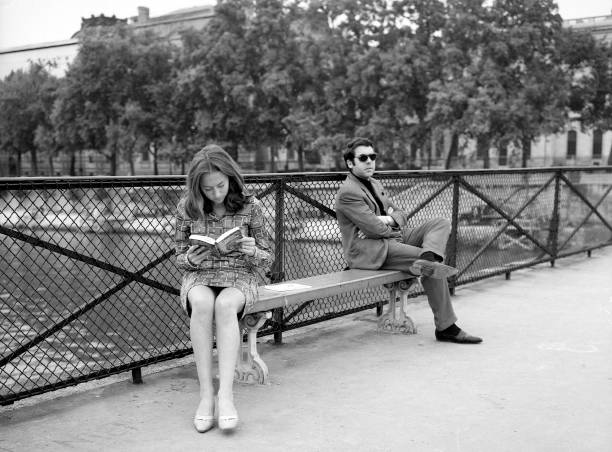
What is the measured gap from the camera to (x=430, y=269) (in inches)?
223

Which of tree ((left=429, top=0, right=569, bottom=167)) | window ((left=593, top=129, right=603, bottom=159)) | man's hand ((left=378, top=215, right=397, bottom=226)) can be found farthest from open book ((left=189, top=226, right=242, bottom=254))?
window ((left=593, top=129, right=603, bottom=159))

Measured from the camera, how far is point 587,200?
38.2ft

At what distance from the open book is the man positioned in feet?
5.42

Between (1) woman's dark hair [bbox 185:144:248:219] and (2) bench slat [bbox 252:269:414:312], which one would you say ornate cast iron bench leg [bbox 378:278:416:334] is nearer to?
A: (2) bench slat [bbox 252:269:414:312]

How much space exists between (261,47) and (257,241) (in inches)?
1358

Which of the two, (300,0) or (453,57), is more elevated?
(300,0)

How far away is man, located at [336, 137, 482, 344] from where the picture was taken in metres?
5.73

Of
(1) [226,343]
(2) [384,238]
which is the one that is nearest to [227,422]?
(1) [226,343]

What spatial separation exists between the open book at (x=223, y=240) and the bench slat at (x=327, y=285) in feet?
1.60

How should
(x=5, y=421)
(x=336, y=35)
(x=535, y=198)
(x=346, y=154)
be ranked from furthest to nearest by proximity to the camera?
(x=336, y=35) → (x=535, y=198) → (x=346, y=154) → (x=5, y=421)

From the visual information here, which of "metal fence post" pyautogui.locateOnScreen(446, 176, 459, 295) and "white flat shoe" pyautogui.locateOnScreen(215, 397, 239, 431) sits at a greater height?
"metal fence post" pyautogui.locateOnScreen(446, 176, 459, 295)

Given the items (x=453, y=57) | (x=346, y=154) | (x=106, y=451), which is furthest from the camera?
(x=453, y=57)

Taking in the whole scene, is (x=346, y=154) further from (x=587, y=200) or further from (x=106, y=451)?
(x=587, y=200)

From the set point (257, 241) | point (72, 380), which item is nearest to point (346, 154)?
point (257, 241)
